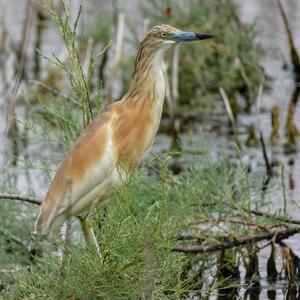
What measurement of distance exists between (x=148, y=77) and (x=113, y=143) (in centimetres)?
28

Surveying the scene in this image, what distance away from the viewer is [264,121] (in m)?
7.63

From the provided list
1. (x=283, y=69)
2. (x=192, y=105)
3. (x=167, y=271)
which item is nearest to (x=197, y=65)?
(x=192, y=105)

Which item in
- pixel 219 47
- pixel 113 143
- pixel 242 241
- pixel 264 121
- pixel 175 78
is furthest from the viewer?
pixel 219 47

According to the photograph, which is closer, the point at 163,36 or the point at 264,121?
the point at 163,36

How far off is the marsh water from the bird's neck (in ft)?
2.94

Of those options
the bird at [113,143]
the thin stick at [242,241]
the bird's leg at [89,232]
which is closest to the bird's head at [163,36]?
the bird at [113,143]

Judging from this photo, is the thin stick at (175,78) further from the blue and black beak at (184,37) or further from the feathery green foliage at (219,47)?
the blue and black beak at (184,37)

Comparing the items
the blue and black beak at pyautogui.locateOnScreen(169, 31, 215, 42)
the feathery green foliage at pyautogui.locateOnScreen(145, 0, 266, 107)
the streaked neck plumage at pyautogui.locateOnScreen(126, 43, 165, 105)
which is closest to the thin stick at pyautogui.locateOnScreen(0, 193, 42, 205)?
the streaked neck plumage at pyautogui.locateOnScreen(126, 43, 165, 105)

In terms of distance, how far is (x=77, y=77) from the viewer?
13.8ft

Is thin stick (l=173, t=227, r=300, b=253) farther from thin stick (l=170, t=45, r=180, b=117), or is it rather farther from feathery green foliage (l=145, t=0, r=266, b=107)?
feathery green foliage (l=145, t=0, r=266, b=107)

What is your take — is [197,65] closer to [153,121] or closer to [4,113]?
[4,113]

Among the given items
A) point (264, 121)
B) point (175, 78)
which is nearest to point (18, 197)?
point (175, 78)

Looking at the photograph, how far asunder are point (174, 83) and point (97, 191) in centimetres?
334

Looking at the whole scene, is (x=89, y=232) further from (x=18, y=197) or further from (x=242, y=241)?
(x=242, y=241)
